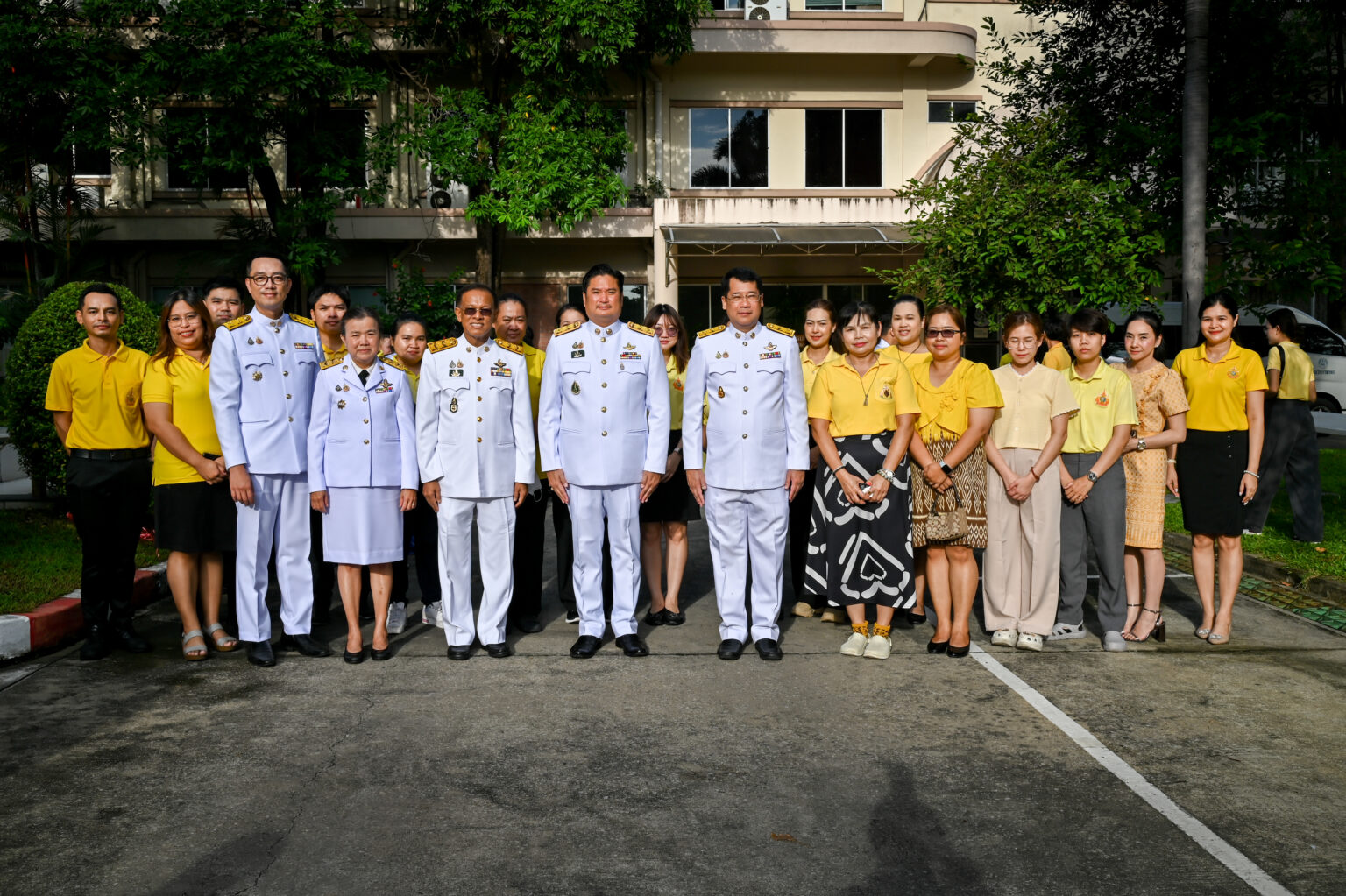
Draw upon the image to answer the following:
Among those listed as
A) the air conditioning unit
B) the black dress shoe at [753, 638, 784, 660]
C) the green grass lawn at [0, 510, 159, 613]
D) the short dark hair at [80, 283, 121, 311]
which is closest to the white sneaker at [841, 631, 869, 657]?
the black dress shoe at [753, 638, 784, 660]

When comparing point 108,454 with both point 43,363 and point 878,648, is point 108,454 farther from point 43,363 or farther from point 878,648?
point 878,648

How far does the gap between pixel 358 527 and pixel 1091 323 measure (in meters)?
4.38

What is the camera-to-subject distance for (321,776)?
4.49 m

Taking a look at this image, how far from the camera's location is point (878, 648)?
6305mm

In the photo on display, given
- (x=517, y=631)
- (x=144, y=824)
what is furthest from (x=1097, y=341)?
(x=144, y=824)

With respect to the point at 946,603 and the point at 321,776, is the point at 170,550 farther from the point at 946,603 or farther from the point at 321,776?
the point at 946,603

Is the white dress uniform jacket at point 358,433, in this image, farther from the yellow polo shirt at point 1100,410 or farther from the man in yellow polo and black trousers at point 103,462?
the yellow polo shirt at point 1100,410

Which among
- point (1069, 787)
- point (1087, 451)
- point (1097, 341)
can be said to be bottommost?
point (1069, 787)

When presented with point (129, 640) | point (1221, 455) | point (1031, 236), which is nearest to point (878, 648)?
point (1221, 455)

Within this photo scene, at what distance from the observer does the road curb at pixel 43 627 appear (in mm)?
6293

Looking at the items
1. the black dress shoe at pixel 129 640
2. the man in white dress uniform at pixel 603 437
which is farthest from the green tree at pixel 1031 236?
the black dress shoe at pixel 129 640

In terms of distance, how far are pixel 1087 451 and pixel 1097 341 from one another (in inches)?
25.4

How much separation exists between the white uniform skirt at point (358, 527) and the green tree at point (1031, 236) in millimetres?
7684

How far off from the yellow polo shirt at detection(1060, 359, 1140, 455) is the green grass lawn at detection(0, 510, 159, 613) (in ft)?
20.9
